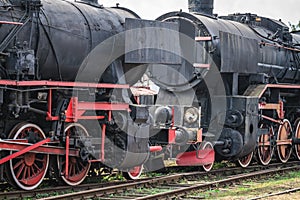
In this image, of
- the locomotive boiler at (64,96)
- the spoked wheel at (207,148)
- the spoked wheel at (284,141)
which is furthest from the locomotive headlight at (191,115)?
the spoked wheel at (284,141)

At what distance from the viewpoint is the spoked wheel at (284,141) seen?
1748 cm

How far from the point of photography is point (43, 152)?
10656mm

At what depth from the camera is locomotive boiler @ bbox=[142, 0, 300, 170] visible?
14.5 meters

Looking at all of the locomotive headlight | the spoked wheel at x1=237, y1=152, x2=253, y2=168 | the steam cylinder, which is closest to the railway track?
the spoked wheel at x1=237, y1=152, x2=253, y2=168

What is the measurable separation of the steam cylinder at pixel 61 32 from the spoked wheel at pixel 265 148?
6.20m

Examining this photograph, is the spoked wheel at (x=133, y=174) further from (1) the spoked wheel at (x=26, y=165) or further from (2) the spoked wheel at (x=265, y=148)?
(2) the spoked wheel at (x=265, y=148)

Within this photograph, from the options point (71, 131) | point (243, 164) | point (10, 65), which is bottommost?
point (243, 164)

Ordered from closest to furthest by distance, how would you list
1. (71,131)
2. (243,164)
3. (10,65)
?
1. (10,65)
2. (71,131)
3. (243,164)

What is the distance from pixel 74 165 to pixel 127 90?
1765 mm

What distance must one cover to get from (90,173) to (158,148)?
4.76 feet

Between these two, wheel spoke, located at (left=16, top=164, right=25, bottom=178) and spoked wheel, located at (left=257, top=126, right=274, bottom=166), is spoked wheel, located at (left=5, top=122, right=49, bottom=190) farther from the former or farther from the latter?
spoked wheel, located at (left=257, top=126, right=274, bottom=166)

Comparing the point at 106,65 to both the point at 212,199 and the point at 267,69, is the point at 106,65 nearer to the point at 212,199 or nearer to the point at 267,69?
the point at 212,199

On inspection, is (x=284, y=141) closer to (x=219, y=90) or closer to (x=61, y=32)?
(x=219, y=90)

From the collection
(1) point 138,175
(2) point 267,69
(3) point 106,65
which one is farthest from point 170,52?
(2) point 267,69
